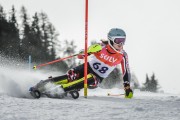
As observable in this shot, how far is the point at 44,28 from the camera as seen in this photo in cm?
5319

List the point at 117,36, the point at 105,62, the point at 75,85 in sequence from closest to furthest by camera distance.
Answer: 1. the point at 75,85
2. the point at 117,36
3. the point at 105,62

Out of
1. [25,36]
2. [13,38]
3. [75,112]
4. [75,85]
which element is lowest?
[75,112]

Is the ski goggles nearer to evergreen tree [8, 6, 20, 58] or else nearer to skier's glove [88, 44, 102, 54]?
skier's glove [88, 44, 102, 54]

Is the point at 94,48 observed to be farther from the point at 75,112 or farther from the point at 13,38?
the point at 13,38

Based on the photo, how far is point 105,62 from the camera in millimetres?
8867

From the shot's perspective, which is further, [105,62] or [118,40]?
[105,62]

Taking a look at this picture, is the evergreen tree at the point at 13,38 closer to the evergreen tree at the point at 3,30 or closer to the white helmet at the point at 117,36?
the evergreen tree at the point at 3,30

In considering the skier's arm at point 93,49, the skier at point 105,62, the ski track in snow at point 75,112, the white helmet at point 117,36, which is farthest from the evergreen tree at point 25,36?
the ski track in snow at point 75,112

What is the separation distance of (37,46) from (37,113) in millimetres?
45240

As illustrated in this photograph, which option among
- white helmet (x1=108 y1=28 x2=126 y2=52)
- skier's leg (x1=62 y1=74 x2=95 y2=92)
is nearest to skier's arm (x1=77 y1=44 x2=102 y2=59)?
white helmet (x1=108 y1=28 x2=126 y2=52)

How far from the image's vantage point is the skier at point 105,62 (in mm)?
8609

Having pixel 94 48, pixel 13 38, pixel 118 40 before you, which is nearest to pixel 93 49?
pixel 94 48

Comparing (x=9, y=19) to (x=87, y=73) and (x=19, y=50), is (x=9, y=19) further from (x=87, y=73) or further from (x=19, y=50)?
(x=87, y=73)

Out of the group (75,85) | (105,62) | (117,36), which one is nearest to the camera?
(75,85)
